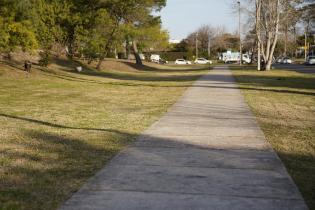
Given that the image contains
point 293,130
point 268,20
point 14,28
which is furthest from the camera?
point 268,20

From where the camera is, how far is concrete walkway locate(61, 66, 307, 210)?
532 cm

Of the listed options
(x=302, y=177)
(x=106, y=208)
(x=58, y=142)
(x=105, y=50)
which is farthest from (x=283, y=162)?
(x=105, y=50)

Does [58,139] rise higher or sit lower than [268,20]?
lower

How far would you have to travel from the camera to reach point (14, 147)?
8.48 m

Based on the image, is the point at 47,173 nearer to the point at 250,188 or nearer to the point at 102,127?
the point at 250,188

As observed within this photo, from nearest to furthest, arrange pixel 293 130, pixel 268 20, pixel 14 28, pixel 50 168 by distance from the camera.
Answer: pixel 50 168, pixel 293 130, pixel 14 28, pixel 268 20

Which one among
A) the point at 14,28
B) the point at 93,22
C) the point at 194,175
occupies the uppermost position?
the point at 93,22

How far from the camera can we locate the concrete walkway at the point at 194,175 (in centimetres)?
532

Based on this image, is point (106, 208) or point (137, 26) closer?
point (106, 208)

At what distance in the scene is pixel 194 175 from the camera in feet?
21.2

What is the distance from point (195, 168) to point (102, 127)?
4326 millimetres

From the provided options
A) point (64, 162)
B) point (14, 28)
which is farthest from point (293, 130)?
point (14, 28)

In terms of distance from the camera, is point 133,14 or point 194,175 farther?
point 133,14

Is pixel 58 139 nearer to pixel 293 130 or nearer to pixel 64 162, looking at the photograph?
pixel 64 162
